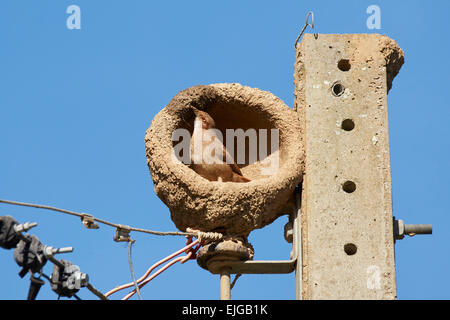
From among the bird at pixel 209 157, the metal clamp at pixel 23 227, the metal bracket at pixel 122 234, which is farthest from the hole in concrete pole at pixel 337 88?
the metal clamp at pixel 23 227

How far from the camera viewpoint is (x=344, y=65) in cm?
1496

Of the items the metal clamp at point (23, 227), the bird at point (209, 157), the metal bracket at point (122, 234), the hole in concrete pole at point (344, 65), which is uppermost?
the hole in concrete pole at point (344, 65)

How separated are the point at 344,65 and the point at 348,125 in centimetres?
71

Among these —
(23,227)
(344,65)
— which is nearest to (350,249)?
(344,65)

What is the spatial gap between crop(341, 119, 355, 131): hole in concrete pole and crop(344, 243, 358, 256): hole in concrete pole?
1.29 metres

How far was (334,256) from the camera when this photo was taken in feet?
46.0

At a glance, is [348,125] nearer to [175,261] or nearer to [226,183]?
[226,183]

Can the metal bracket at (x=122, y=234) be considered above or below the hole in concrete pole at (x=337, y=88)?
below

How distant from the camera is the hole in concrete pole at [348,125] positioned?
14.6 metres

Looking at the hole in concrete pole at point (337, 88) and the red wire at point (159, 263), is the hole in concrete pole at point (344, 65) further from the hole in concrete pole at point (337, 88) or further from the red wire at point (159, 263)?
the red wire at point (159, 263)

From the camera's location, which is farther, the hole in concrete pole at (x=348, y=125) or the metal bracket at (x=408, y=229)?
the hole in concrete pole at (x=348, y=125)

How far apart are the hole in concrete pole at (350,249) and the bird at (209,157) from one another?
1.42 meters
